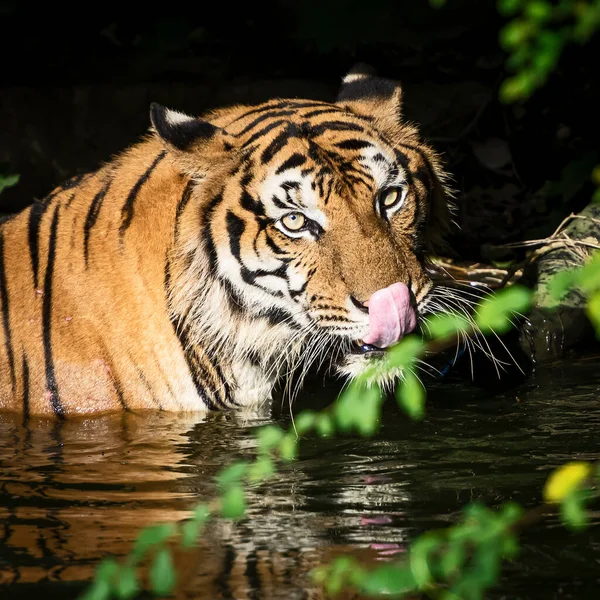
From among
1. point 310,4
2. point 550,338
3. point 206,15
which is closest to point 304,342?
point 550,338

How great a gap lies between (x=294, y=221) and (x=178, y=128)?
1.71 ft

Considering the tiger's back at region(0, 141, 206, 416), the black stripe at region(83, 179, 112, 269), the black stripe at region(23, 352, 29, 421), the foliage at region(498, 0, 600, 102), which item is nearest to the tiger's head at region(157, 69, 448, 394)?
the tiger's back at region(0, 141, 206, 416)

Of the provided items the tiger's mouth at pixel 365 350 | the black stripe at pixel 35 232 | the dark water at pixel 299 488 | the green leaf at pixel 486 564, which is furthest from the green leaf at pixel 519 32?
the black stripe at pixel 35 232

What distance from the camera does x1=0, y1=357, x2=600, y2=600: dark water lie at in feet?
9.16

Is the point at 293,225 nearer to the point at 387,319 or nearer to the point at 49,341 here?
the point at 387,319

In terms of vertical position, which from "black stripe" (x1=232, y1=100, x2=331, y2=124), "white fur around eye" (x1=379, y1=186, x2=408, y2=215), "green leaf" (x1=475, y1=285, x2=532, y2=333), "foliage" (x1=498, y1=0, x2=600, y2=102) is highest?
"black stripe" (x1=232, y1=100, x2=331, y2=124)

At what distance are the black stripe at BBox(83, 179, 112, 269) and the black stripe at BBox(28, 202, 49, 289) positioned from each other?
0.21 metres

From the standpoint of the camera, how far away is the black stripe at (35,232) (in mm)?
4383

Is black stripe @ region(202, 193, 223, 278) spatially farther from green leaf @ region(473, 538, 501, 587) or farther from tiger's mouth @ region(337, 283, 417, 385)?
green leaf @ region(473, 538, 501, 587)

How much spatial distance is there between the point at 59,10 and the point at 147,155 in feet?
11.2

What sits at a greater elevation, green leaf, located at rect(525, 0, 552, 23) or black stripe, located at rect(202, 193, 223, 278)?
black stripe, located at rect(202, 193, 223, 278)

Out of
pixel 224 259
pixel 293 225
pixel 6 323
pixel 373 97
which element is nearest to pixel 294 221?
pixel 293 225

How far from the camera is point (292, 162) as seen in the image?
402 centimetres

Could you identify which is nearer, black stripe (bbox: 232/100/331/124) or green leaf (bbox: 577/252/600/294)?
green leaf (bbox: 577/252/600/294)
